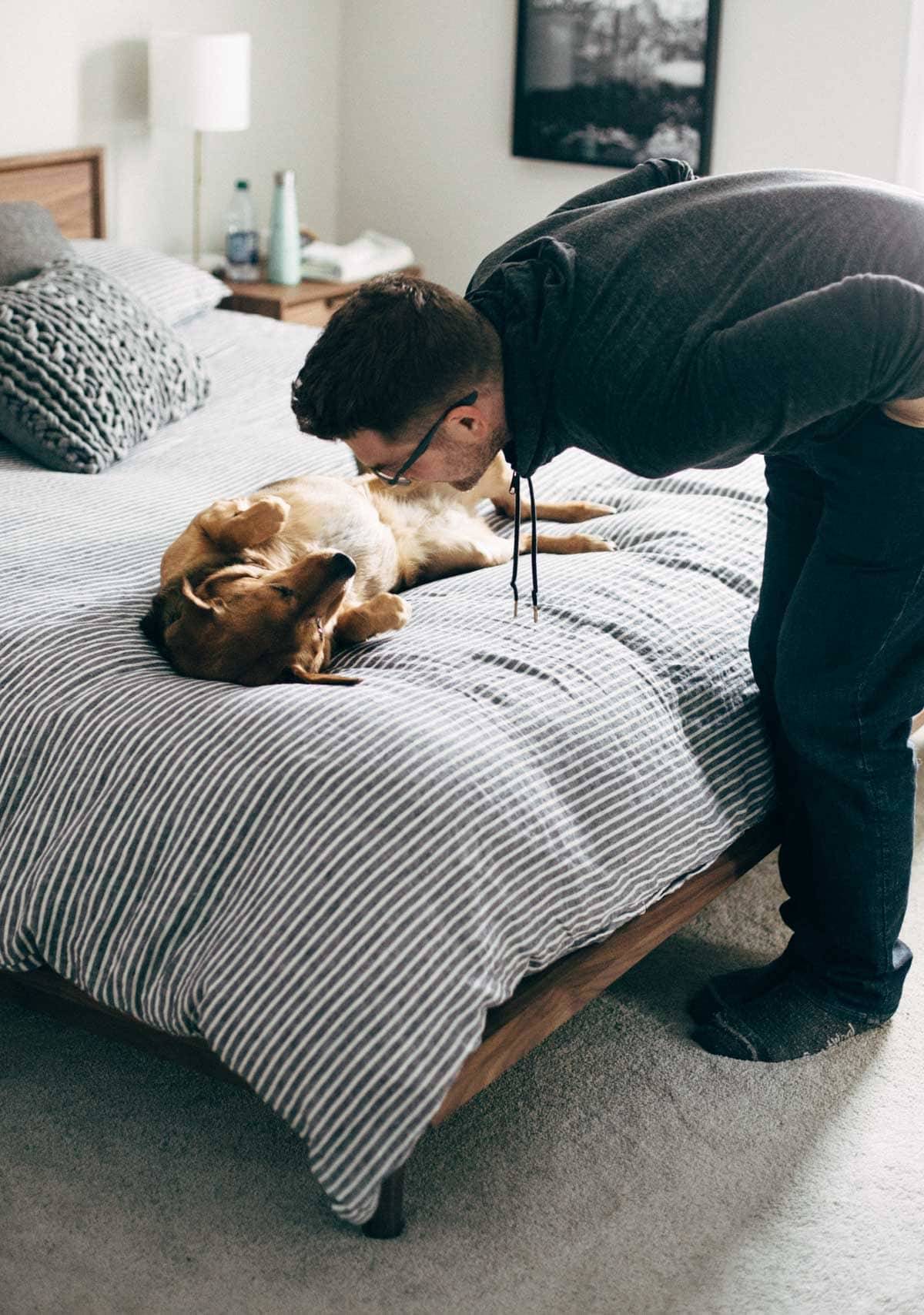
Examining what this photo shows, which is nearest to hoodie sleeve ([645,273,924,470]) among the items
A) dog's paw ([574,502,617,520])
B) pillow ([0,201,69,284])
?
dog's paw ([574,502,617,520])

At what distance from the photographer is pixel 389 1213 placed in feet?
5.62

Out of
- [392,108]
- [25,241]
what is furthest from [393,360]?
[392,108]

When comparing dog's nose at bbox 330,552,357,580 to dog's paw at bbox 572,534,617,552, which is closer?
dog's nose at bbox 330,552,357,580

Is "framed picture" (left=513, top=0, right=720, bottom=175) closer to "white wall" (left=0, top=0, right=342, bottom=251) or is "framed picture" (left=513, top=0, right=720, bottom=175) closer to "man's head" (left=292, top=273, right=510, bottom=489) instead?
"white wall" (left=0, top=0, right=342, bottom=251)

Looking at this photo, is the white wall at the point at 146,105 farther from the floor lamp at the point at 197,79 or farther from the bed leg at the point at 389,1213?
the bed leg at the point at 389,1213

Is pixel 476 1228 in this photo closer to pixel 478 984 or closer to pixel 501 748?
pixel 478 984

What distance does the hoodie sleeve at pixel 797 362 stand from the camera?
5.03ft

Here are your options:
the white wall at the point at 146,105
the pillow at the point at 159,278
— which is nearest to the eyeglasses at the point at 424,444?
the pillow at the point at 159,278

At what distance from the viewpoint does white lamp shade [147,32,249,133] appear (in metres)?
4.05

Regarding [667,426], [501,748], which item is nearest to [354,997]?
[501,748]

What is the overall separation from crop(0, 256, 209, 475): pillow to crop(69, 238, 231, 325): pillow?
1.21 feet

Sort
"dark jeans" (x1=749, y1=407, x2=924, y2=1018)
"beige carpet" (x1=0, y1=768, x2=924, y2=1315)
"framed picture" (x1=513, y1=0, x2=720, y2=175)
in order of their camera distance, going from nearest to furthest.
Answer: "beige carpet" (x1=0, y1=768, x2=924, y2=1315), "dark jeans" (x1=749, y1=407, x2=924, y2=1018), "framed picture" (x1=513, y1=0, x2=720, y2=175)

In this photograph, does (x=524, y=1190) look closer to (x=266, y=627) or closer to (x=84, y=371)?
(x=266, y=627)

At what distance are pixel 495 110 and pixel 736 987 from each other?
3.50m
